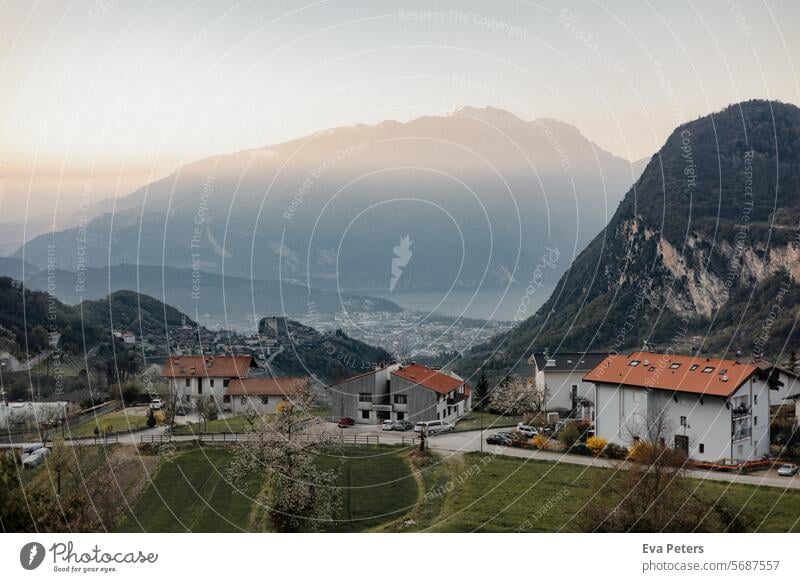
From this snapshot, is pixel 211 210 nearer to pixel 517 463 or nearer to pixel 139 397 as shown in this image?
pixel 139 397

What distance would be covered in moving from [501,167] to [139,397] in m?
14.9

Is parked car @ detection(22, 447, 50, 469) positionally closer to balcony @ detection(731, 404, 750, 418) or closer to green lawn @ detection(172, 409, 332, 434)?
green lawn @ detection(172, 409, 332, 434)

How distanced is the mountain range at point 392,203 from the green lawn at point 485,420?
14.2ft

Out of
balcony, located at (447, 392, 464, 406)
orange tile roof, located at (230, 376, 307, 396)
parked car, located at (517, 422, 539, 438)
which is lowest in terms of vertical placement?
parked car, located at (517, 422, 539, 438)

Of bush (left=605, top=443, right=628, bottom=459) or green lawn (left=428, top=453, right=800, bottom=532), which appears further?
bush (left=605, top=443, right=628, bottom=459)

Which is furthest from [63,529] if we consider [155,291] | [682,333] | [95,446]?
[682,333]

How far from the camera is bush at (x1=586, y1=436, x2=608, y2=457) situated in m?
26.9

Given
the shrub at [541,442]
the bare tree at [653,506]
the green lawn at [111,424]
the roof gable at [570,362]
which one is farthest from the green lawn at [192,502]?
the roof gable at [570,362]

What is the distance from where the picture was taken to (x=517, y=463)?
25703mm

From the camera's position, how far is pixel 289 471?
72.6 ft

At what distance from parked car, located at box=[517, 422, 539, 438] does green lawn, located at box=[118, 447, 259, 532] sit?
8764mm

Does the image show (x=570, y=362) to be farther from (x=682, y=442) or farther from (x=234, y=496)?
(x=234, y=496)

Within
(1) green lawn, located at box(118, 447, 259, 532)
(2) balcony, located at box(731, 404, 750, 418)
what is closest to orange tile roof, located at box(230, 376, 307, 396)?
(1) green lawn, located at box(118, 447, 259, 532)

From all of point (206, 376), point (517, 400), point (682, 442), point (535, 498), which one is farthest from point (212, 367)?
point (682, 442)
